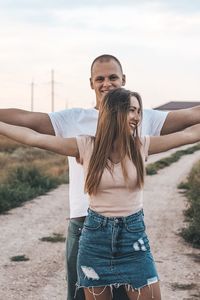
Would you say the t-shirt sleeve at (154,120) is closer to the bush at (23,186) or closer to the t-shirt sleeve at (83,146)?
the t-shirt sleeve at (83,146)

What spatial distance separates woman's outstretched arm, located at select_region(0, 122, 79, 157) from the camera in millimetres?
2654

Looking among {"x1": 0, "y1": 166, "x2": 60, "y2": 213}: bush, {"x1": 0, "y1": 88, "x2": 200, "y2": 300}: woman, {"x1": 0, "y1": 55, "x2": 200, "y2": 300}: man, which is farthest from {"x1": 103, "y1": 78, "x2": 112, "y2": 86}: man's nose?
{"x1": 0, "y1": 166, "x2": 60, "y2": 213}: bush

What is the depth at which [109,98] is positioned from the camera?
102 inches

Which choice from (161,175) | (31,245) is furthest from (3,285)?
(161,175)

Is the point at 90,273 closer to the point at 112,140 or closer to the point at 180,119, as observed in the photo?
the point at 112,140

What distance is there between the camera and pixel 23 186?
1532 cm

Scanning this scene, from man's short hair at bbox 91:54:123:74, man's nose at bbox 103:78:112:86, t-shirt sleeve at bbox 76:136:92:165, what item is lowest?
t-shirt sleeve at bbox 76:136:92:165

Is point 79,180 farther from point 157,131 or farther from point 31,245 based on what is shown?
point 31,245

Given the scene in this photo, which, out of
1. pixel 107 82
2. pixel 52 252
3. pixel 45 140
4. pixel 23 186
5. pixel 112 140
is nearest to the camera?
pixel 112 140

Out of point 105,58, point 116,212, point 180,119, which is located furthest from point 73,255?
point 105,58

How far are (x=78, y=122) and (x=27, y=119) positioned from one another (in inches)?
9.4

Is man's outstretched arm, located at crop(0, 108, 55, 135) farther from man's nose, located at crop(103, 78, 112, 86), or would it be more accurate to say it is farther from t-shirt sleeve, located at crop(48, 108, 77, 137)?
man's nose, located at crop(103, 78, 112, 86)

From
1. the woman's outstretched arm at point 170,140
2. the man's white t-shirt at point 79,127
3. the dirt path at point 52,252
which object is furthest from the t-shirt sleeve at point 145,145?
the dirt path at point 52,252

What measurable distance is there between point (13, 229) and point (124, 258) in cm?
761
